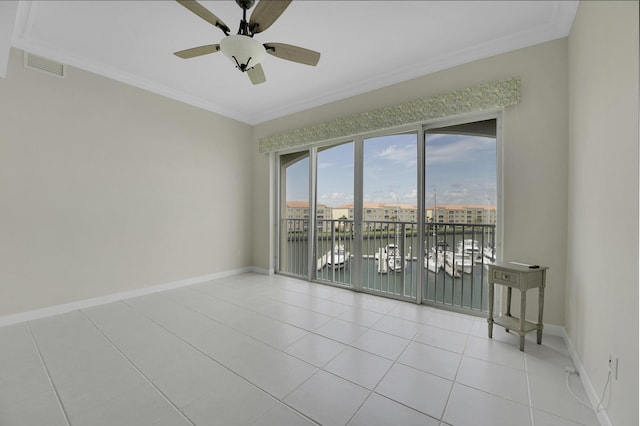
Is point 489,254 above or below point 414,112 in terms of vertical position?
below

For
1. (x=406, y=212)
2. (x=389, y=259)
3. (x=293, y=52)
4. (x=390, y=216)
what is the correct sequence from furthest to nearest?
(x=389, y=259) < (x=390, y=216) < (x=406, y=212) < (x=293, y=52)

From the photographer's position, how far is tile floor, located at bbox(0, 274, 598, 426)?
1.50m

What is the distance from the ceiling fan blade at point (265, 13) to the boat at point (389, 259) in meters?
3.00

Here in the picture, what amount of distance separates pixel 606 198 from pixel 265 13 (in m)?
2.50

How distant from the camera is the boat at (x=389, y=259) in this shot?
3727mm

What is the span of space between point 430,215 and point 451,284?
2.97 ft

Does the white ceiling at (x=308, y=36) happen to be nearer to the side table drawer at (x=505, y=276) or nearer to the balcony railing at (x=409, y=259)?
the balcony railing at (x=409, y=259)

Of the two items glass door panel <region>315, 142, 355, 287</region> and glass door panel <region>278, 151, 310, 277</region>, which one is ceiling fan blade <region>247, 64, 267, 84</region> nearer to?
glass door panel <region>315, 142, 355, 287</region>

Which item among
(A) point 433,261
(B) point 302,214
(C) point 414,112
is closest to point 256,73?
(C) point 414,112

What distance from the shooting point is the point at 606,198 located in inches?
60.9

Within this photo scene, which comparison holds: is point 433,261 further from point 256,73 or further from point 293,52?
point 256,73

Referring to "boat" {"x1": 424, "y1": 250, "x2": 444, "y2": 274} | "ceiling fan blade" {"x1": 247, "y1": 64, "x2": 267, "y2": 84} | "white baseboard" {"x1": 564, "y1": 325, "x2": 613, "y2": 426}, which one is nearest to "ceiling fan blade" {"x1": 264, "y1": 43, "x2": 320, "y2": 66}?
"ceiling fan blade" {"x1": 247, "y1": 64, "x2": 267, "y2": 84}

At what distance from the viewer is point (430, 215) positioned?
3299mm

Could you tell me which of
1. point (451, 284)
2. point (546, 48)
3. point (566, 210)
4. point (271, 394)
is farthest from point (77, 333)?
point (546, 48)
